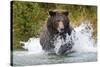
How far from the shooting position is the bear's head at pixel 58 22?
263 cm

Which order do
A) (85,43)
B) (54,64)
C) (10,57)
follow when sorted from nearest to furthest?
(10,57), (54,64), (85,43)

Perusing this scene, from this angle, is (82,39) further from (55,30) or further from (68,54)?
(55,30)

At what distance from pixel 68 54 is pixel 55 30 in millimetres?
352

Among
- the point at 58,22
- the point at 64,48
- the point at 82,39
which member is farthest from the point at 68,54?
the point at 58,22

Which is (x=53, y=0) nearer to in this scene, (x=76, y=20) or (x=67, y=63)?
(x=76, y=20)

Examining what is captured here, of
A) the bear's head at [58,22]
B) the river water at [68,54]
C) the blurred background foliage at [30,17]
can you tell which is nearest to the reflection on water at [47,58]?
the river water at [68,54]

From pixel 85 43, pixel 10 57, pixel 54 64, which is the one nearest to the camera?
pixel 10 57

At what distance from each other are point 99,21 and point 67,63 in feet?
2.45

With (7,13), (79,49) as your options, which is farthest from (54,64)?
(7,13)

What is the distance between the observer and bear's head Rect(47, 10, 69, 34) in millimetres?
2629

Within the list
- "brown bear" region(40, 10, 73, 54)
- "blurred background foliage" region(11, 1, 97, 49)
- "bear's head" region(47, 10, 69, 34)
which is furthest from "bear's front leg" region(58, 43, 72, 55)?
"blurred background foliage" region(11, 1, 97, 49)

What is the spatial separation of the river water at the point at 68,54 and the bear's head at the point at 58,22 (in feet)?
0.57

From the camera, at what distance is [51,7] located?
8.63ft

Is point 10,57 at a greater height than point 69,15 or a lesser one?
lesser
